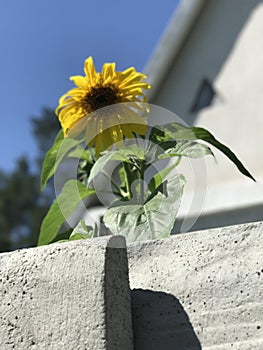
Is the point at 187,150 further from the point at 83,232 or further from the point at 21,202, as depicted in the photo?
the point at 21,202

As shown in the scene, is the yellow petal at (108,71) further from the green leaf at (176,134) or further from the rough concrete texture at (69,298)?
the rough concrete texture at (69,298)

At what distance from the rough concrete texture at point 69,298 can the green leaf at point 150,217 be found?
0.11 metres

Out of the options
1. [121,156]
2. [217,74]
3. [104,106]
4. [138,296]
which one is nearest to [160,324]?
[138,296]

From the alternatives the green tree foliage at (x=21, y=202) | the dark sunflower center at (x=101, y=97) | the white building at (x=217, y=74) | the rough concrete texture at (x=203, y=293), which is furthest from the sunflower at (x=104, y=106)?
the green tree foliage at (x=21, y=202)

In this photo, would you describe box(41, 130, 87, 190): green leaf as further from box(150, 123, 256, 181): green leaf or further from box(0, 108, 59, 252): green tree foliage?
box(0, 108, 59, 252): green tree foliage

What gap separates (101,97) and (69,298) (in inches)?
14.9

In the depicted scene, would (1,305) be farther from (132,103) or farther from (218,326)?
(132,103)

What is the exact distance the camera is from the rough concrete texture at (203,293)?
2.43ft

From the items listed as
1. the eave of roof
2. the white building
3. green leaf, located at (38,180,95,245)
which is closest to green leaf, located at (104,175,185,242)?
green leaf, located at (38,180,95,245)

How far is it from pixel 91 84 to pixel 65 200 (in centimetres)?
17

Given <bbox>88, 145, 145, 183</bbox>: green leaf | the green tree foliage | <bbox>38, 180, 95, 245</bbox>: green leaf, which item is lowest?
the green tree foliage

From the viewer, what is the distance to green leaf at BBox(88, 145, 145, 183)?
957 mm

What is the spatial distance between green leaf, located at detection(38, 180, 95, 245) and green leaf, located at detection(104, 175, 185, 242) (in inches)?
6.1

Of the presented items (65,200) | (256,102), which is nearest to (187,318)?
(65,200)
